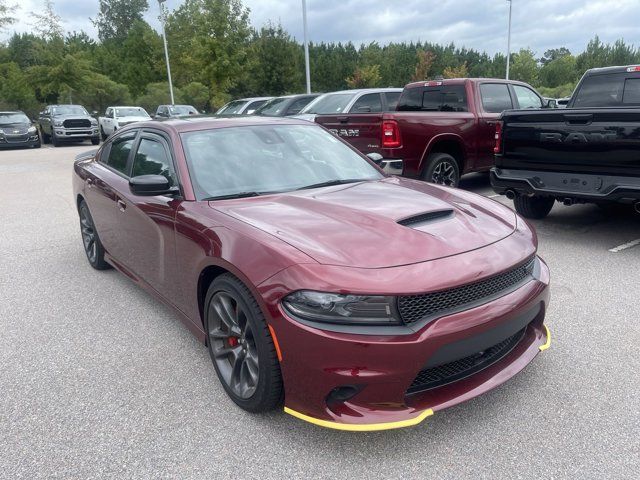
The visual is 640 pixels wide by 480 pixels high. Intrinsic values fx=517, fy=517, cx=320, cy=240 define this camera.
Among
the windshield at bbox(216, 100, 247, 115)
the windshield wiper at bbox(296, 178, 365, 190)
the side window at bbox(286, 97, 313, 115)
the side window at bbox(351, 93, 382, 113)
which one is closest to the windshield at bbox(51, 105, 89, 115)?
the windshield at bbox(216, 100, 247, 115)

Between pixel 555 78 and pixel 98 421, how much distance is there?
81.7 m

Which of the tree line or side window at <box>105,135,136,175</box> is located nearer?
Result: side window at <box>105,135,136,175</box>

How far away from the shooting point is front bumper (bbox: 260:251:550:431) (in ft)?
7.30

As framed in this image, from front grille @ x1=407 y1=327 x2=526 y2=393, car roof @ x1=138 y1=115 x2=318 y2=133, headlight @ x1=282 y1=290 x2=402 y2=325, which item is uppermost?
car roof @ x1=138 y1=115 x2=318 y2=133

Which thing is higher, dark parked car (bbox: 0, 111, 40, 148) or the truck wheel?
dark parked car (bbox: 0, 111, 40, 148)

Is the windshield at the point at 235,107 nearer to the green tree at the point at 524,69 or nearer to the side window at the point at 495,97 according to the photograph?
the side window at the point at 495,97

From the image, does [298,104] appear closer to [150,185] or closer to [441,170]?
[441,170]

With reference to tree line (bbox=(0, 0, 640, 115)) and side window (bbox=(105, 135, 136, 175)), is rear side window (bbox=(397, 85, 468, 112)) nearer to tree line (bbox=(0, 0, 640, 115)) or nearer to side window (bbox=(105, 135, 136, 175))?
side window (bbox=(105, 135, 136, 175))

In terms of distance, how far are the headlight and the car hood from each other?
0.17 meters

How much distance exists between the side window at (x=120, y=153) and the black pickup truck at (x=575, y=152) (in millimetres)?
4123

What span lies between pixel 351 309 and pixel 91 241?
400cm

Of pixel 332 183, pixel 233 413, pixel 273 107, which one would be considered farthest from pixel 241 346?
pixel 273 107

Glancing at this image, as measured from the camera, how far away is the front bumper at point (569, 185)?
200 inches

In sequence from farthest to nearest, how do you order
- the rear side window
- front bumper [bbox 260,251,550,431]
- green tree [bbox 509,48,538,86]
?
green tree [bbox 509,48,538,86]
the rear side window
front bumper [bbox 260,251,550,431]
